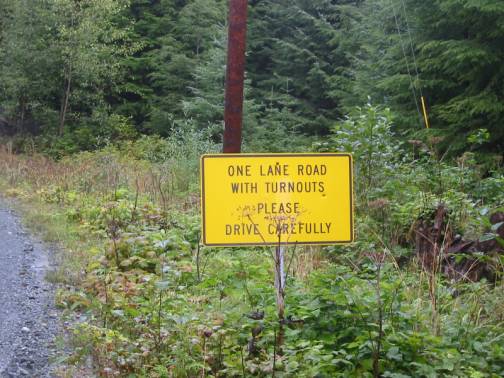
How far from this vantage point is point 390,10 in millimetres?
15625

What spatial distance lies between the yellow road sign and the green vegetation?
44 cm

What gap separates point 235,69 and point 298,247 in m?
1.97

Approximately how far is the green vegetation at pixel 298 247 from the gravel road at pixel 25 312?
20cm

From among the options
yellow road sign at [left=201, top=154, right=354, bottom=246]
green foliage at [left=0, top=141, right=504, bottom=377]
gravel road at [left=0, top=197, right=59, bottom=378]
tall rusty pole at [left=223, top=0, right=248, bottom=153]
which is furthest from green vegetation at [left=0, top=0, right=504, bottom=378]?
tall rusty pole at [left=223, top=0, right=248, bottom=153]

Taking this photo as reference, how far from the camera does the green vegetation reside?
380cm

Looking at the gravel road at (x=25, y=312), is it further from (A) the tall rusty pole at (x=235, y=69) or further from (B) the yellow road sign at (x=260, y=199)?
(A) the tall rusty pole at (x=235, y=69)

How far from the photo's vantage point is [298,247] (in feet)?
22.5

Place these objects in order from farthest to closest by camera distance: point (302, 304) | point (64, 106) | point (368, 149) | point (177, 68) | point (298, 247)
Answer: point (177, 68), point (64, 106), point (368, 149), point (298, 247), point (302, 304)

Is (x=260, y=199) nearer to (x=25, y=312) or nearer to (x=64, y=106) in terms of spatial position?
(x=25, y=312)

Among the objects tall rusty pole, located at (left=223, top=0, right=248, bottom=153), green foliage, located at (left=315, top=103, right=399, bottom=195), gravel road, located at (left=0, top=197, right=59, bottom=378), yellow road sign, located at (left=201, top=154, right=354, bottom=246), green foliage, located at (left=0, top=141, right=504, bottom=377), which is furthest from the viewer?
green foliage, located at (left=315, top=103, right=399, bottom=195)

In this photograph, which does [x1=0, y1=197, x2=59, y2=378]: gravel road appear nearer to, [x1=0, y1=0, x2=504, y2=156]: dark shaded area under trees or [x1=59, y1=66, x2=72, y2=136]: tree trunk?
[x1=0, y1=0, x2=504, y2=156]: dark shaded area under trees

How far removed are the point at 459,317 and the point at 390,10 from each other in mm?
12634

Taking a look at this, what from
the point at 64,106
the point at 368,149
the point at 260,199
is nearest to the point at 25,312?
the point at 260,199

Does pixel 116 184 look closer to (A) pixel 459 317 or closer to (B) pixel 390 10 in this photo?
(A) pixel 459 317
